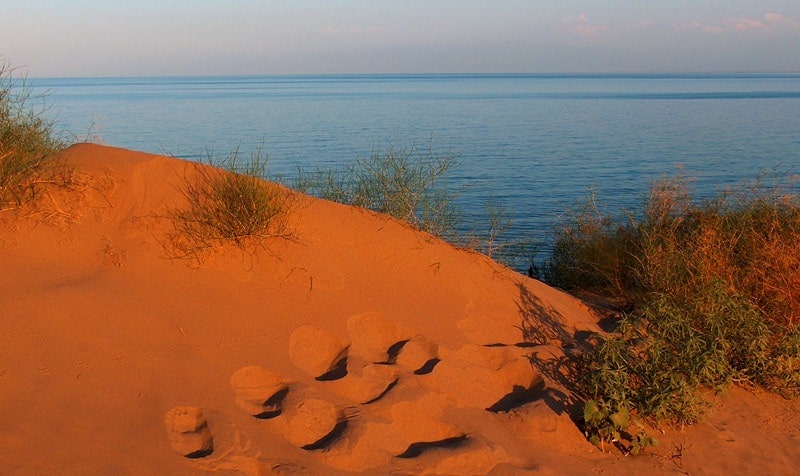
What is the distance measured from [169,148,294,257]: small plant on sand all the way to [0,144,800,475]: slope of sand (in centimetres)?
11

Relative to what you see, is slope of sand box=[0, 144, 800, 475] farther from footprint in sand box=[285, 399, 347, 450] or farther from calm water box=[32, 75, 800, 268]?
calm water box=[32, 75, 800, 268]

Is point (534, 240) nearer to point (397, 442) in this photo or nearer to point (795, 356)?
point (795, 356)

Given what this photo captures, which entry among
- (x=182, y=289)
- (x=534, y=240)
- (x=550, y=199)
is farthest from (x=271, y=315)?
(x=550, y=199)

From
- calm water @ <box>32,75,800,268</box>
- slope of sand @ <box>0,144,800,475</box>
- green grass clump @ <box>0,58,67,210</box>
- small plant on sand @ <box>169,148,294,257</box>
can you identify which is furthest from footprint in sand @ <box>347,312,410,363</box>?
calm water @ <box>32,75,800,268</box>

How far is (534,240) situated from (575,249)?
133 inches

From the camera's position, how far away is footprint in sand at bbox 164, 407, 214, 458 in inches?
134

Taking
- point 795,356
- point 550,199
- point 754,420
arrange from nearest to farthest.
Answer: point 754,420
point 795,356
point 550,199

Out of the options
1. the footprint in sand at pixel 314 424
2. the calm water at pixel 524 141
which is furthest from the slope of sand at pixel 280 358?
the calm water at pixel 524 141

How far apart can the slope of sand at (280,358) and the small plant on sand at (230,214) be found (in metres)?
0.11

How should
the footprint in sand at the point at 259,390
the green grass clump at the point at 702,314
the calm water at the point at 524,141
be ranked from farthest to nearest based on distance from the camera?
the calm water at the point at 524,141, the green grass clump at the point at 702,314, the footprint in sand at the point at 259,390

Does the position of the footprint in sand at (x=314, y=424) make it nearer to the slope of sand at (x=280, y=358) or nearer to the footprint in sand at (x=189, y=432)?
the slope of sand at (x=280, y=358)

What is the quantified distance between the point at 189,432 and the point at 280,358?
0.81m

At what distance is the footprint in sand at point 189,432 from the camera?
134 inches

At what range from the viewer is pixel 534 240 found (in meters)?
12.5
